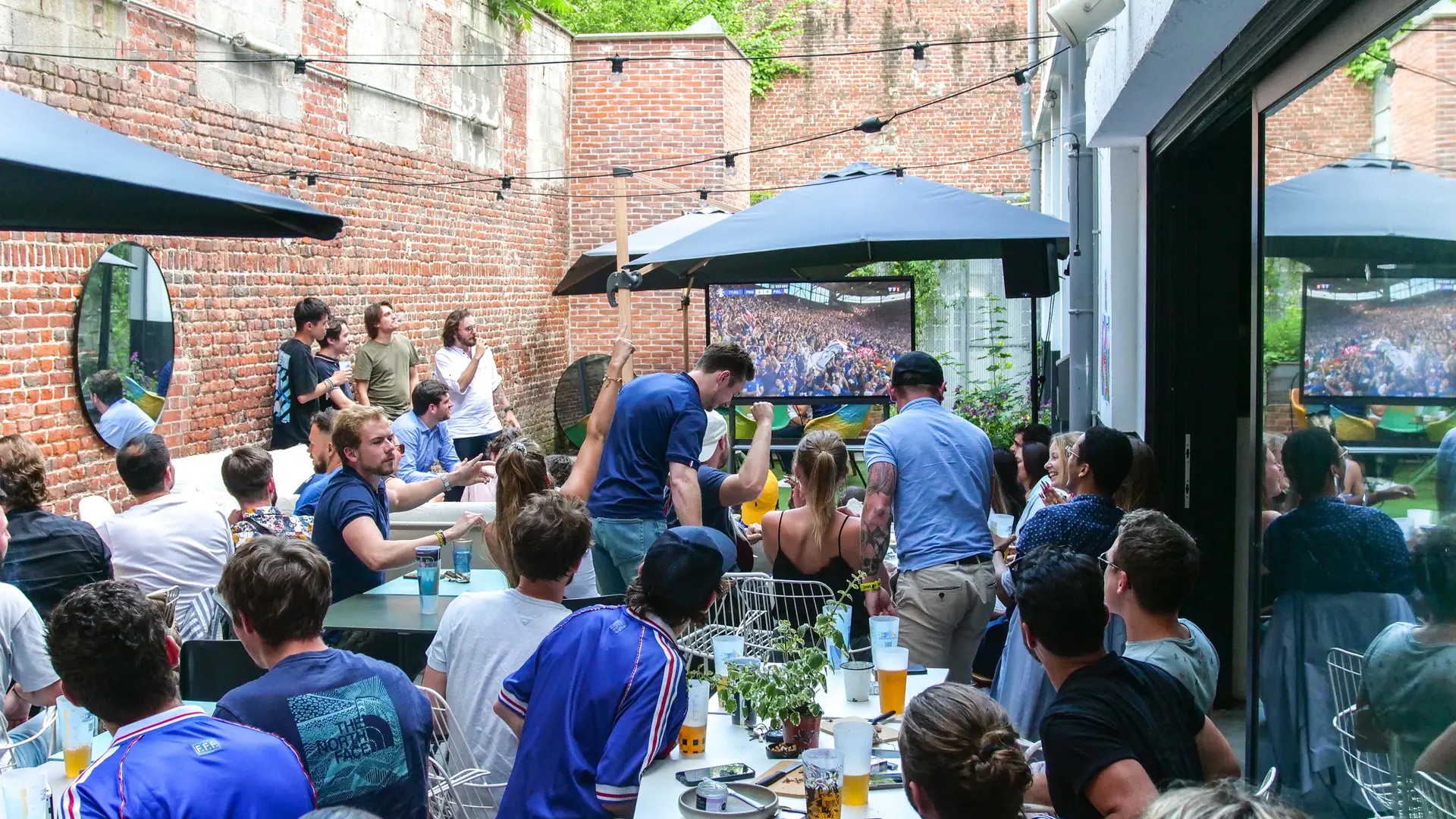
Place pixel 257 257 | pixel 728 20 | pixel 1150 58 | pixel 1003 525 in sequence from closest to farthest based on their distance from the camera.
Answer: pixel 1150 58 < pixel 1003 525 < pixel 257 257 < pixel 728 20

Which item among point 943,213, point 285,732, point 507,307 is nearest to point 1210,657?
point 285,732

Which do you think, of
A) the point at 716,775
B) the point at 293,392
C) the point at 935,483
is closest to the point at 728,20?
the point at 293,392

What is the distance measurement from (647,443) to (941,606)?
4.65ft

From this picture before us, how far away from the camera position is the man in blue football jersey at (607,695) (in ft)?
9.62

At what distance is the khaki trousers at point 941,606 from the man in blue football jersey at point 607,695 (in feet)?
→ 6.40

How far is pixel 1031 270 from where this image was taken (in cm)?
778

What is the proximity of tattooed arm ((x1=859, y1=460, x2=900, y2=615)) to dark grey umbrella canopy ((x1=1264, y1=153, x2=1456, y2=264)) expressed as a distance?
5.52 feet

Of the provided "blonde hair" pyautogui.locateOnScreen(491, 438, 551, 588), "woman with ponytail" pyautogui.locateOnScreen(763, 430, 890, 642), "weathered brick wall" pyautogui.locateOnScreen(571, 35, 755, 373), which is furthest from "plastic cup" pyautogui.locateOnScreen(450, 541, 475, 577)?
"weathered brick wall" pyautogui.locateOnScreen(571, 35, 755, 373)

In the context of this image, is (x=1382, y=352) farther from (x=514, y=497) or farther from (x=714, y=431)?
(x=714, y=431)

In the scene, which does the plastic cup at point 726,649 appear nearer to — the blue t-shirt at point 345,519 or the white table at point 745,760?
the white table at point 745,760

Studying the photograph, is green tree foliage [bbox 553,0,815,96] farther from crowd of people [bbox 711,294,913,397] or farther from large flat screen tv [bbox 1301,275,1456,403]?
large flat screen tv [bbox 1301,275,1456,403]

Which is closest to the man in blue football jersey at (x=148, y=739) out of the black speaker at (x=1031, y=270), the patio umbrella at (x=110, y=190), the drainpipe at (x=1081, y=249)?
the patio umbrella at (x=110, y=190)

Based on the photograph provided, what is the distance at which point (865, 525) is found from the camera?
193 inches

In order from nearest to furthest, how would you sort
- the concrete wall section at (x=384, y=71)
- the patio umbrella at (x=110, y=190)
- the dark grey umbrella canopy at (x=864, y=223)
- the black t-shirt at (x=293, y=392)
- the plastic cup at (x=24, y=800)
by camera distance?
1. the plastic cup at (x=24, y=800)
2. the patio umbrella at (x=110, y=190)
3. the dark grey umbrella canopy at (x=864, y=223)
4. the black t-shirt at (x=293, y=392)
5. the concrete wall section at (x=384, y=71)
